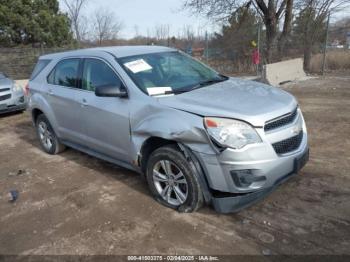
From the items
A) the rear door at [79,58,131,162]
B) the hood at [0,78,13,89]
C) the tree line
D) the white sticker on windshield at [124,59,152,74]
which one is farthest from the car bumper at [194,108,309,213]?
the tree line

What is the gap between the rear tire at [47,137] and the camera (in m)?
5.98

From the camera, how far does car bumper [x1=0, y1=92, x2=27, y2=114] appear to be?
31.0 feet

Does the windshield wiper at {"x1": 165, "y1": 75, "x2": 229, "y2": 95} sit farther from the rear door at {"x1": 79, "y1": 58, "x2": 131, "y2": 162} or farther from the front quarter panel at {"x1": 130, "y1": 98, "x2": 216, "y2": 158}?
the rear door at {"x1": 79, "y1": 58, "x2": 131, "y2": 162}

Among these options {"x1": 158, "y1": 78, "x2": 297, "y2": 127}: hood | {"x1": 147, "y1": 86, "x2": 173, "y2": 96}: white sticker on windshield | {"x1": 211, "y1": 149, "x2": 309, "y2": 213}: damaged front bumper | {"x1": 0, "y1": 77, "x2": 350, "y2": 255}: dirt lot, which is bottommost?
{"x1": 0, "y1": 77, "x2": 350, "y2": 255}: dirt lot

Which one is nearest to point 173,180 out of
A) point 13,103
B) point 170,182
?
point 170,182

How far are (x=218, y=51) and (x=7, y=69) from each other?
1088 centimetres

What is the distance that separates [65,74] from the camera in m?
5.34

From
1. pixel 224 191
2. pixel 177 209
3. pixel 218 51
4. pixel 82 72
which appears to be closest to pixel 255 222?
pixel 224 191

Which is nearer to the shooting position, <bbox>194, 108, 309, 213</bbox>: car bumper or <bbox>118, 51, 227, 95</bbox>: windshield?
<bbox>194, 108, 309, 213</bbox>: car bumper

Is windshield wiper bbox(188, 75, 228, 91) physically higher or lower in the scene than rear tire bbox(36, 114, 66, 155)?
higher

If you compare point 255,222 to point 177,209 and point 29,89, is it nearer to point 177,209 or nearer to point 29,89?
point 177,209

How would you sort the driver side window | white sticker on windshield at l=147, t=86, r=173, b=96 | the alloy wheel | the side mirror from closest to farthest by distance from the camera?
the alloy wheel → white sticker on windshield at l=147, t=86, r=173, b=96 → the side mirror → the driver side window

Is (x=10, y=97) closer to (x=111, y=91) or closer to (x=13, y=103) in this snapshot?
(x=13, y=103)

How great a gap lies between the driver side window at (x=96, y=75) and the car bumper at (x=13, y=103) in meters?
5.68
